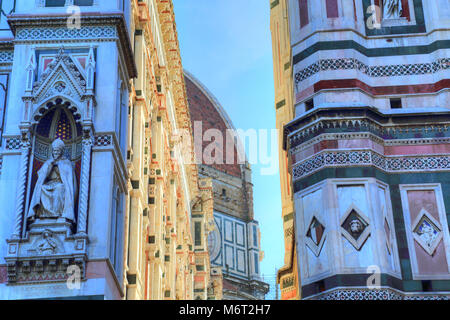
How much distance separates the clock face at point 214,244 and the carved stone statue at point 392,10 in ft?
133

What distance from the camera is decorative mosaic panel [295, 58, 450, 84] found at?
17750 millimetres

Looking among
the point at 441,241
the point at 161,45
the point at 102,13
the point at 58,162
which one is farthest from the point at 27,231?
the point at 161,45

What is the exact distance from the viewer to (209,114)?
67.9 metres

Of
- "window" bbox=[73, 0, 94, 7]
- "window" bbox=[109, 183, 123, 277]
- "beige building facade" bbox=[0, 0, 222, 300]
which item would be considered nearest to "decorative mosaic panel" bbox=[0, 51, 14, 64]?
"beige building facade" bbox=[0, 0, 222, 300]

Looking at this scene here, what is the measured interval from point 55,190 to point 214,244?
4480cm

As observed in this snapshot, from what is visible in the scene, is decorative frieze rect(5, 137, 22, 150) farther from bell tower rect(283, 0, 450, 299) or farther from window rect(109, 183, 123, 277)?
bell tower rect(283, 0, 450, 299)

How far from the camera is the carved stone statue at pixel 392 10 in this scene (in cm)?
1856

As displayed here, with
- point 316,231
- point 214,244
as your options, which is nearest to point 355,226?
point 316,231

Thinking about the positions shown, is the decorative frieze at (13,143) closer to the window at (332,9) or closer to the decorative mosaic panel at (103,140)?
the decorative mosaic panel at (103,140)

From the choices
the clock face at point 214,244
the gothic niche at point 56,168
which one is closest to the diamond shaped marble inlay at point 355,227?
the gothic niche at point 56,168

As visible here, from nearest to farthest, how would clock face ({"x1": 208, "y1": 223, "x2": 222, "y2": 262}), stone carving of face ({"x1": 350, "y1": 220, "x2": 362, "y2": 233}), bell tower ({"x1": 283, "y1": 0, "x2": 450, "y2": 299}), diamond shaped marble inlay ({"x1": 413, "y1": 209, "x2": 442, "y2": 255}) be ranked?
bell tower ({"x1": 283, "y1": 0, "x2": 450, "y2": 299}), stone carving of face ({"x1": 350, "y1": 220, "x2": 362, "y2": 233}), diamond shaped marble inlay ({"x1": 413, "y1": 209, "x2": 442, "y2": 255}), clock face ({"x1": 208, "y1": 223, "x2": 222, "y2": 262})

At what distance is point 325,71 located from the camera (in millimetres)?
17719

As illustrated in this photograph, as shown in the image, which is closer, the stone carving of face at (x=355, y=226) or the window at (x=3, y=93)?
the stone carving of face at (x=355, y=226)

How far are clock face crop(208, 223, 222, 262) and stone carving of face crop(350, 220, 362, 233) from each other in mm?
42443
